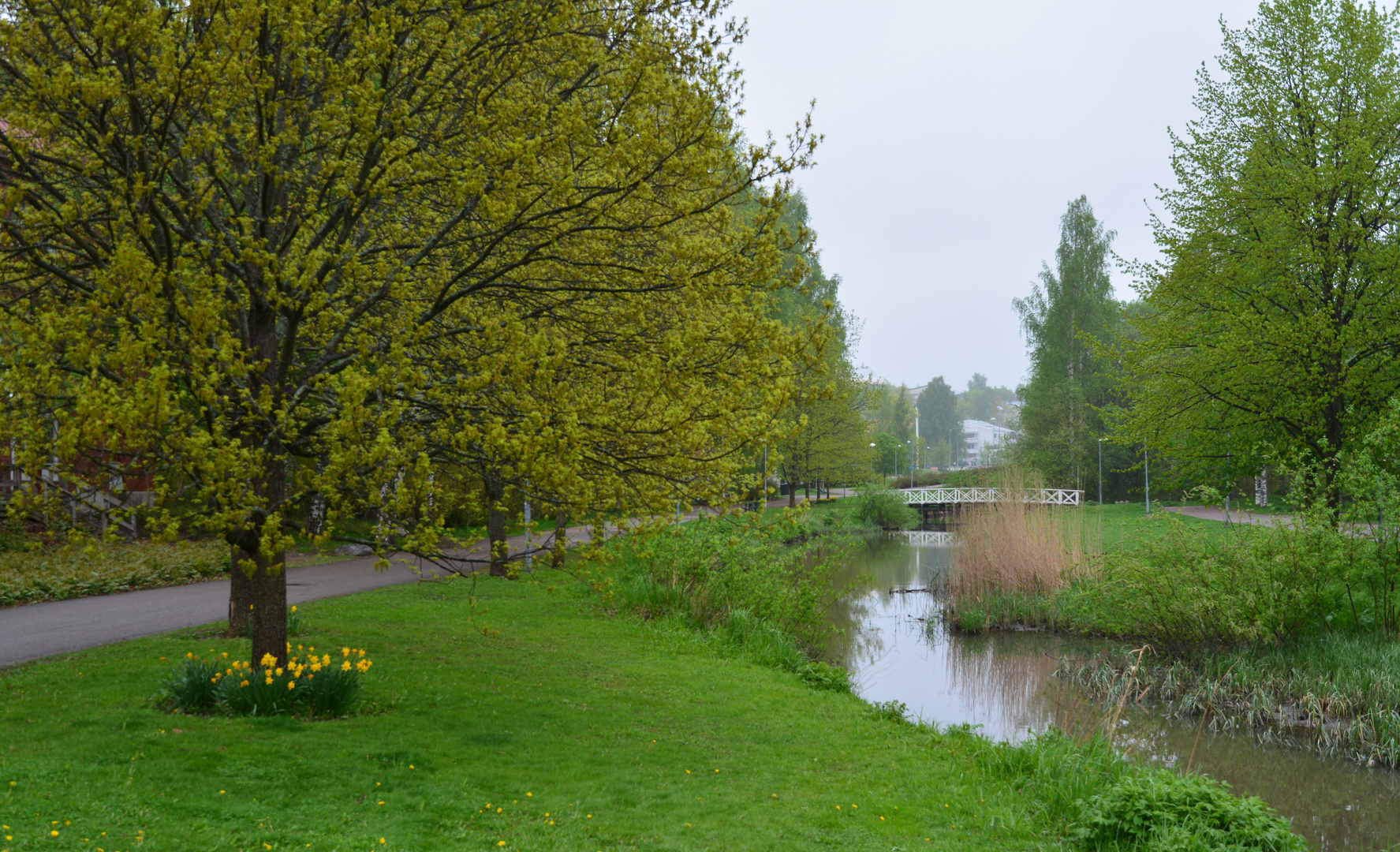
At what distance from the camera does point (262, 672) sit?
258 inches

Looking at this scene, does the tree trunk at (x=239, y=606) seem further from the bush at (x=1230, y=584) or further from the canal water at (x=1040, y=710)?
the bush at (x=1230, y=584)

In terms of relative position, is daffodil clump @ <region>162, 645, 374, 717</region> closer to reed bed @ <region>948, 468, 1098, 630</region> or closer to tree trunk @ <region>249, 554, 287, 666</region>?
tree trunk @ <region>249, 554, 287, 666</region>

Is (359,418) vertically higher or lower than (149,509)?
higher

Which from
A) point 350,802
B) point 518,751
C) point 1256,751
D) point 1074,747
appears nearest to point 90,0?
point 350,802

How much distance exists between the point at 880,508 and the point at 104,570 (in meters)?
28.5

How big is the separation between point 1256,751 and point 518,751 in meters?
7.83

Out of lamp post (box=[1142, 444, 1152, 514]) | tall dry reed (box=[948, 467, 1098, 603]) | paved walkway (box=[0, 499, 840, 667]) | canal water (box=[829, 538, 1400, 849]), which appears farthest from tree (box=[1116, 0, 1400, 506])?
paved walkway (box=[0, 499, 840, 667])

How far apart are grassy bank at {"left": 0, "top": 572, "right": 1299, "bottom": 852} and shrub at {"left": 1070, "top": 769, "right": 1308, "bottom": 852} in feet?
0.49

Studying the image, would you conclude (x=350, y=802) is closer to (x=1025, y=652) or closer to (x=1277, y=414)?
(x=1025, y=652)

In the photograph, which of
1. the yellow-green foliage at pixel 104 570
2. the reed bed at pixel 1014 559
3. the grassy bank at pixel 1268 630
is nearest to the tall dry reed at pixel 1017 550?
the reed bed at pixel 1014 559

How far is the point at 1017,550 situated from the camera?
15.5 meters

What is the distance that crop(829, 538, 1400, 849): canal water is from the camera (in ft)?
26.0

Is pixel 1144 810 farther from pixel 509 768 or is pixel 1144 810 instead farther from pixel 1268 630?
pixel 1268 630

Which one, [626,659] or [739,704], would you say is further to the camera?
[626,659]
